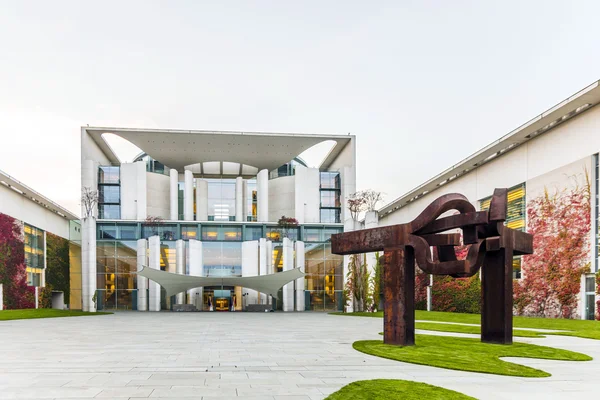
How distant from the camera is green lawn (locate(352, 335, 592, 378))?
821 cm

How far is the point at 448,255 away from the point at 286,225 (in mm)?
30465

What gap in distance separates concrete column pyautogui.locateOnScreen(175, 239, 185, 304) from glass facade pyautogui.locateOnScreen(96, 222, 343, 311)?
1.69 ft

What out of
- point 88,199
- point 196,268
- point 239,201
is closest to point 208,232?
point 196,268

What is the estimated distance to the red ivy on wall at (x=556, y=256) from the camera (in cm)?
2302

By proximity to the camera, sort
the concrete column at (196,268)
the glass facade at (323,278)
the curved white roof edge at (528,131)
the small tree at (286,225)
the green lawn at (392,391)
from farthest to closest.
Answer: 1. the small tree at (286,225)
2. the glass facade at (323,278)
3. the concrete column at (196,268)
4. the curved white roof edge at (528,131)
5. the green lawn at (392,391)

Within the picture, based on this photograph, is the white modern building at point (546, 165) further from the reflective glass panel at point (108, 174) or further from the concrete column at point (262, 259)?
the reflective glass panel at point (108, 174)

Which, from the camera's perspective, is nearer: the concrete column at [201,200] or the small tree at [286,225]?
the small tree at [286,225]

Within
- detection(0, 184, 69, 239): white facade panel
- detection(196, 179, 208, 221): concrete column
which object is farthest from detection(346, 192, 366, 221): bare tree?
detection(0, 184, 69, 239): white facade panel

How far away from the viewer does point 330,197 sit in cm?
4656

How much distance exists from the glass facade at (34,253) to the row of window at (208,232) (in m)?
4.48

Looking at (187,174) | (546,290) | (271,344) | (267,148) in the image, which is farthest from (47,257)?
(546,290)

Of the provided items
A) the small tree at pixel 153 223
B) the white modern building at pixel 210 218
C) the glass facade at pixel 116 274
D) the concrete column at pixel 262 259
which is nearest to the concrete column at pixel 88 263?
the white modern building at pixel 210 218

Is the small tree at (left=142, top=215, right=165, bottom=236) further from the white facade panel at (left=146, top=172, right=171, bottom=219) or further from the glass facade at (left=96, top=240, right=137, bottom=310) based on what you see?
the white facade panel at (left=146, top=172, right=171, bottom=219)

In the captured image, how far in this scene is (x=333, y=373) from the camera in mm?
7977
